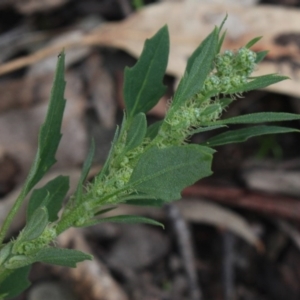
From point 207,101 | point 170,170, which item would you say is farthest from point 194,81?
point 170,170

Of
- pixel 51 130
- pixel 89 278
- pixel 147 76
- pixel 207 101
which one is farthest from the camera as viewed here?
pixel 89 278

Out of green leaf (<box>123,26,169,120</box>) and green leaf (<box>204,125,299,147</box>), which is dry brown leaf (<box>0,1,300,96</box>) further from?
green leaf (<box>204,125,299,147</box>)

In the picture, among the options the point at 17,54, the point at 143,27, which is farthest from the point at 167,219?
the point at 17,54

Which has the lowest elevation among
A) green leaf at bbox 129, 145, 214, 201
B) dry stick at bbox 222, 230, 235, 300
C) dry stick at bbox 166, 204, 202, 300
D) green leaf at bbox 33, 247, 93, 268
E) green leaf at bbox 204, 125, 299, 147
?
dry stick at bbox 222, 230, 235, 300

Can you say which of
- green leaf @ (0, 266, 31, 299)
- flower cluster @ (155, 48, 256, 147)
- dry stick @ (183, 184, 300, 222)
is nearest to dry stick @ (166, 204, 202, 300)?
dry stick @ (183, 184, 300, 222)

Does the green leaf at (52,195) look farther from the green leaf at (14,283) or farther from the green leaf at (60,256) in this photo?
the green leaf at (60,256)

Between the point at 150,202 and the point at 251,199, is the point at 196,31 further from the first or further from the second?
the point at 150,202

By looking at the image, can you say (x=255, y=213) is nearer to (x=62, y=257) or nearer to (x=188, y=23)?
(x=188, y=23)
